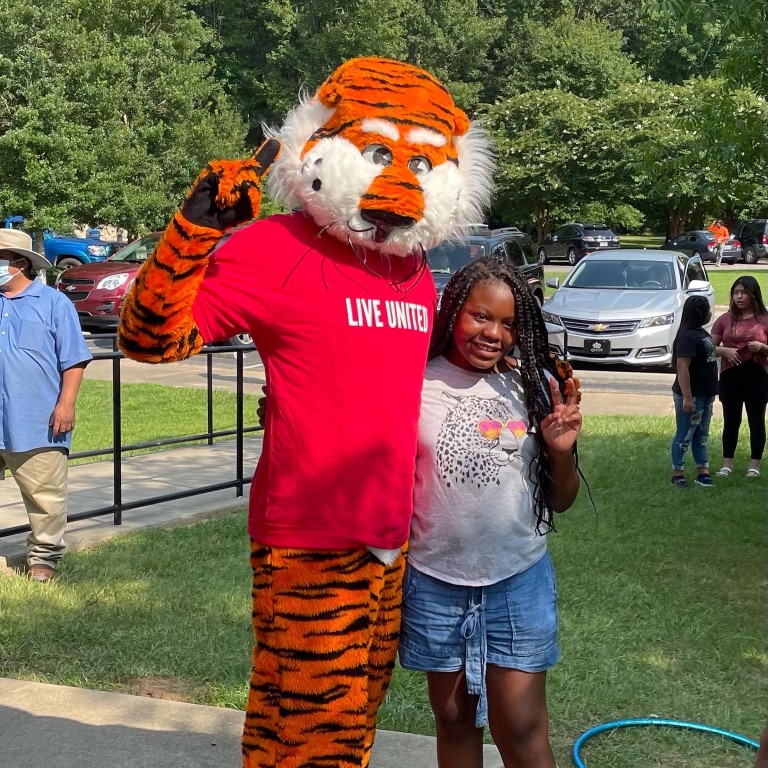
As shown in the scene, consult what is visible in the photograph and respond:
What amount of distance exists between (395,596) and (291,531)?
350 mm

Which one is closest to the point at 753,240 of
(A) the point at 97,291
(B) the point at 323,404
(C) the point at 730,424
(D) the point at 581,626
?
(A) the point at 97,291

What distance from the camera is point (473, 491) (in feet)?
8.44

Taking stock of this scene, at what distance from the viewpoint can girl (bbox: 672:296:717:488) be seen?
7.66m

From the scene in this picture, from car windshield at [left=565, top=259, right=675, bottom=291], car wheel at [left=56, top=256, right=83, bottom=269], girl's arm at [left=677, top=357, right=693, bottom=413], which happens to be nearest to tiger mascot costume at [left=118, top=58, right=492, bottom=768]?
girl's arm at [left=677, top=357, right=693, bottom=413]

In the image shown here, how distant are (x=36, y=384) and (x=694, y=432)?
4761 millimetres

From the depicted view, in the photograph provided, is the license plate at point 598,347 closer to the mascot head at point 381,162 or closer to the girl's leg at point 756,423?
the girl's leg at point 756,423

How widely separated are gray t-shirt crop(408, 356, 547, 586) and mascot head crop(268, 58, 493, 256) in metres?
0.44

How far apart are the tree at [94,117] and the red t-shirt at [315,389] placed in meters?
19.2

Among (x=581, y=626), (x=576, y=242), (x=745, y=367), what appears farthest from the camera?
(x=576, y=242)

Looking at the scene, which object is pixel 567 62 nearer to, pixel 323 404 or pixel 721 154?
pixel 721 154

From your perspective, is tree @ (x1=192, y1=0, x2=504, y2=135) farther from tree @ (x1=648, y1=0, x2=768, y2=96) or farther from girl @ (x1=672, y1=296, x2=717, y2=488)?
tree @ (x1=648, y1=0, x2=768, y2=96)

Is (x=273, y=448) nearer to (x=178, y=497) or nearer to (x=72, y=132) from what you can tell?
(x=178, y=497)

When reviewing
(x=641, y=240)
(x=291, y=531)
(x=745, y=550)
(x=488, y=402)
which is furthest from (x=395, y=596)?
(x=641, y=240)

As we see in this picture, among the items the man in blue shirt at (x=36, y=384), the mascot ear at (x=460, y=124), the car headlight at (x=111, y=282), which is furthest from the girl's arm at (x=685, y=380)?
the car headlight at (x=111, y=282)
